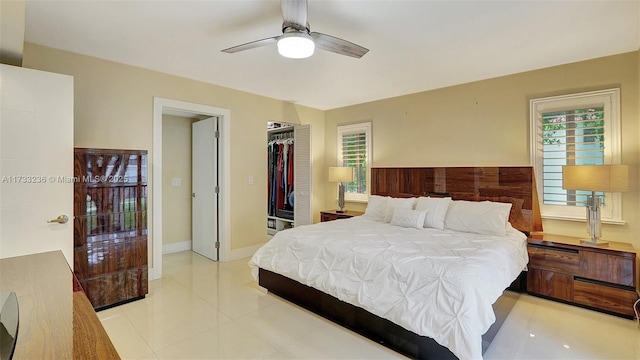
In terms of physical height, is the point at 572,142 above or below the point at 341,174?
above

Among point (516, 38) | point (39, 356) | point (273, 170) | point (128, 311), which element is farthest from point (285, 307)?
point (273, 170)

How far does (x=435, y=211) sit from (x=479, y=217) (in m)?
0.47

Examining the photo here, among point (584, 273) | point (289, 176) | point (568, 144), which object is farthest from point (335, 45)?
point (289, 176)

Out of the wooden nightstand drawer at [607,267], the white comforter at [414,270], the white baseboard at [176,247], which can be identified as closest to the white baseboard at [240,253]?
the white baseboard at [176,247]

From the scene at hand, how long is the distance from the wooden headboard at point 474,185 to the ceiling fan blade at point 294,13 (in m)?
2.93

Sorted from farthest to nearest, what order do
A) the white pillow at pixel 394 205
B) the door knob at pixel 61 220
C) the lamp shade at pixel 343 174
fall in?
the lamp shade at pixel 343 174 < the white pillow at pixel 394 205 < the door knob at pixel 61 220

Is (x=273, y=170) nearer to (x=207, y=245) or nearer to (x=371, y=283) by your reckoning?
(x=207, y=245)

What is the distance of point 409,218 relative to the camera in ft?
11.7

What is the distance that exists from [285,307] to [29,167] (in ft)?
7.94

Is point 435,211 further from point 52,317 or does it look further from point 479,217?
point 52,317

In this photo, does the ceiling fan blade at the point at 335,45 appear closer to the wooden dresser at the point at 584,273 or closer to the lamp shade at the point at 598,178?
the lamp shade at the point at 598,178

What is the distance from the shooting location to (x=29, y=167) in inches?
93.2

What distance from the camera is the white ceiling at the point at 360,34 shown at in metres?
2.24

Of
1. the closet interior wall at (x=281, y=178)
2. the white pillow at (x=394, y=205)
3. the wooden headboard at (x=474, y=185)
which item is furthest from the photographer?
the closet interior wall at (x=281, y=178)
